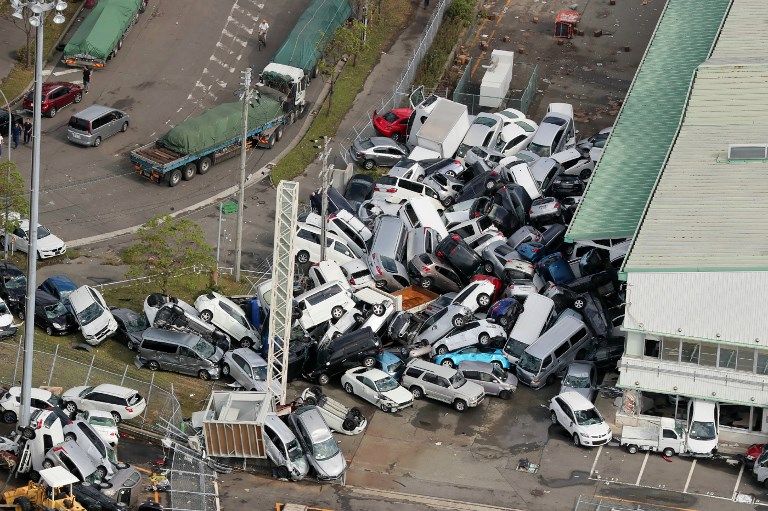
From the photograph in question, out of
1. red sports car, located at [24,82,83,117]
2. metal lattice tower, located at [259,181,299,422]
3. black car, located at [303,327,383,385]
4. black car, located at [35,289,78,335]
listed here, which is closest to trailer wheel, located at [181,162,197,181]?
red sports car, located at [24,82,83,117]

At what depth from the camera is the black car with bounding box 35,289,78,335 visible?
62781 millimetres

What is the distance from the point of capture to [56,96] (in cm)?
8144

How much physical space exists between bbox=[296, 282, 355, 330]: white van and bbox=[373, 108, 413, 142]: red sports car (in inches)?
749

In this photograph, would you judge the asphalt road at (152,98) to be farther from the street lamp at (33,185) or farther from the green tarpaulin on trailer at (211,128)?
the street lamp at (33,185)

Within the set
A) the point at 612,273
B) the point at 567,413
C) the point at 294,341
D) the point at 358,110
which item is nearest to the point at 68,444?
the point at 294,341

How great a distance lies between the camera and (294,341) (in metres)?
61.5

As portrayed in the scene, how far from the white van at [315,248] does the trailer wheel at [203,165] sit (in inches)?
382

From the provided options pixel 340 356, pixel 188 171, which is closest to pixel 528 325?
pixel 340 356

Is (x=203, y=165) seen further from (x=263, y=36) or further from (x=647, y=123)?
(x=647, y=123)

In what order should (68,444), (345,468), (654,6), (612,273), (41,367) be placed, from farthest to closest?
(654,6) → (612,273) → (41,367) → (345,468) → (68,444)

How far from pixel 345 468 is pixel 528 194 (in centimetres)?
2277

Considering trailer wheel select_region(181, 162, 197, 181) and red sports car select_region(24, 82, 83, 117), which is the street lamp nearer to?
trailer wheel select_region(181, 162, 197, 181)

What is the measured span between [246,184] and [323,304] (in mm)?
15228

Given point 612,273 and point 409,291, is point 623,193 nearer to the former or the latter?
point 612,273
